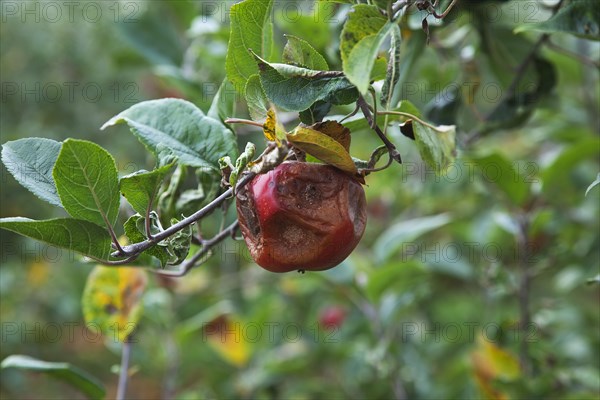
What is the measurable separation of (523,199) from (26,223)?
1140 mm

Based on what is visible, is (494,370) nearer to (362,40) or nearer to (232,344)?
(232,344)

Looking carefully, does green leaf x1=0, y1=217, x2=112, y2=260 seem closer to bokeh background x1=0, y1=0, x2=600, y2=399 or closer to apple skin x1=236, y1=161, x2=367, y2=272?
apple skin x1=236, y1=161, x2=367, y2=272

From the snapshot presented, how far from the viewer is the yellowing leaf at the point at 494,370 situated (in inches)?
59.8

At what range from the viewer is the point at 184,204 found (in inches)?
32.8

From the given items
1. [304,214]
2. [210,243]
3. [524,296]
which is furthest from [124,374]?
[524,296]

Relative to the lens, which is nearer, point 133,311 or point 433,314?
point 133,311

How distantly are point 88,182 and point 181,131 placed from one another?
154 millimetres

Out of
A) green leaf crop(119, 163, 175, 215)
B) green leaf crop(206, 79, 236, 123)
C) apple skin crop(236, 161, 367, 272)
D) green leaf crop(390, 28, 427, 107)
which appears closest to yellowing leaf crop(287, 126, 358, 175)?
apple skin crop(236, 161, 367, 272)

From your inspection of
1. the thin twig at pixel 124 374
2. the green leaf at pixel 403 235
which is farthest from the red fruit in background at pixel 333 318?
the thin twig at pixel 124 374

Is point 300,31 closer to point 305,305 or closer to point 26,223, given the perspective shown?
point 26,223

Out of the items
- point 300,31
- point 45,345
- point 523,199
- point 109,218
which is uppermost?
point 109,218

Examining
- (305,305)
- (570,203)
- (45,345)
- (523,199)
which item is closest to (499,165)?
(523,199)

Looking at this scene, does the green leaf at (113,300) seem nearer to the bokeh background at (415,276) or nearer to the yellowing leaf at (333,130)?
the bokeh background at (415,276)

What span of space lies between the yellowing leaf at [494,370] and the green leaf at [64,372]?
846 mm
